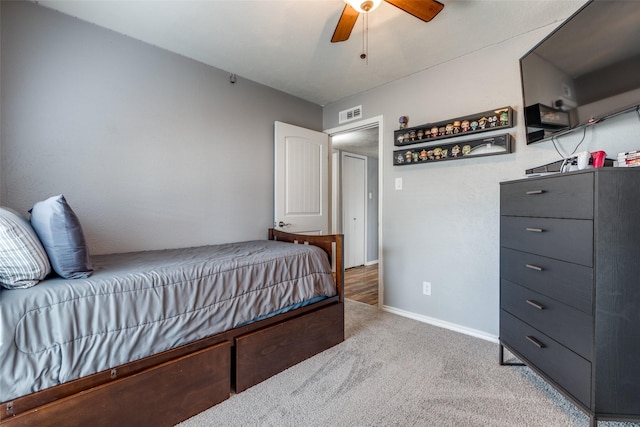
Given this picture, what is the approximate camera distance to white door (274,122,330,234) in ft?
10.1

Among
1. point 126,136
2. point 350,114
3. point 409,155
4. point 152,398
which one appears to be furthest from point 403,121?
point 152,398

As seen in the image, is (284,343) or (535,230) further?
(284,343)

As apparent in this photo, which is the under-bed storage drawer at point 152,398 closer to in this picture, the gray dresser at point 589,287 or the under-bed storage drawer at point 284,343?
the under-bed storage drawer at point 284,343

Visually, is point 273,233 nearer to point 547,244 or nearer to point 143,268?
point 143,268

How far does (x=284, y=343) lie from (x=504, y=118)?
2.26 meters

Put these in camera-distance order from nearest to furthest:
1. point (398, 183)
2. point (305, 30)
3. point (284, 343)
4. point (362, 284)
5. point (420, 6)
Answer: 1. point (420, 6)
2. point (284, 343)
3. point (305, 30)
4. point (398, 183)
5. point (362, 284)

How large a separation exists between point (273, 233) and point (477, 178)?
1.95 metres

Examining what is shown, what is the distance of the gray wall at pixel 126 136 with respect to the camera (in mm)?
1800

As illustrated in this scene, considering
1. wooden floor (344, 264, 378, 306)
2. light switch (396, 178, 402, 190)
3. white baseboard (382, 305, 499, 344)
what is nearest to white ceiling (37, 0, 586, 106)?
light switch (396, 178, 402, 190)

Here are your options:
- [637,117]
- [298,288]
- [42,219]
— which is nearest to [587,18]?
[637,117]

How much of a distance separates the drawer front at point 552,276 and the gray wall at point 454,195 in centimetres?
54

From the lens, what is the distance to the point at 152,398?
1326 millimetres

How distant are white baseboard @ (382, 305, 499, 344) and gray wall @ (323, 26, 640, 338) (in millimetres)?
13

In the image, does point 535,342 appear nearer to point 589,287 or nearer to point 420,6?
point 589,287
